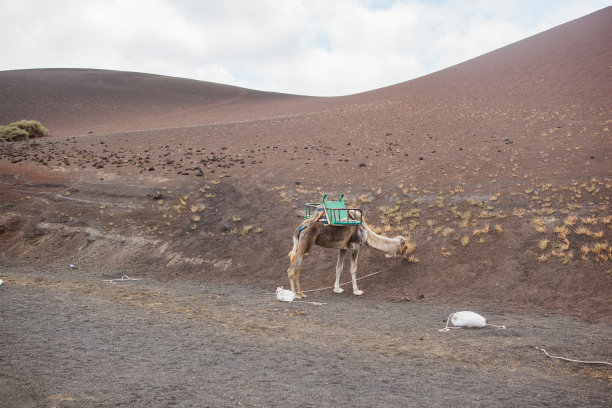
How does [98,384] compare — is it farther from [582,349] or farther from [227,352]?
[582,349]

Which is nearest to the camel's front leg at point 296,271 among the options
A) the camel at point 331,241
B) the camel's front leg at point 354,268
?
the camel at point 331,241

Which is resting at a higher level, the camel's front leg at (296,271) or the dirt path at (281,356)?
the camel's front leg at (296,271)

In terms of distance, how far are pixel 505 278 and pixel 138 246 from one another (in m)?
14.4

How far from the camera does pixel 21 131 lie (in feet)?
A: 152

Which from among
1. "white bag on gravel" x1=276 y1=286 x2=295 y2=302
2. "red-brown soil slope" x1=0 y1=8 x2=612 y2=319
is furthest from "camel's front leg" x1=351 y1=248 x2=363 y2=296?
"white bag on gravel" x1=276 y1=286 x2=295 y2=302

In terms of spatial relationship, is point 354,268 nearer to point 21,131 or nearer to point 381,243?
point 381,243

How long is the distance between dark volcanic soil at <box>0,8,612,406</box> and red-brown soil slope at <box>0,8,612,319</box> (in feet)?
0.38

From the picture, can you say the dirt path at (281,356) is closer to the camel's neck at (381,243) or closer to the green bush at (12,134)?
the camel's neck at (381,243)

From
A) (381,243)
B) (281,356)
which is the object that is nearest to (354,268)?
(381,243)

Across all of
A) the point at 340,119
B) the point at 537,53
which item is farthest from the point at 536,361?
the point at 537,53

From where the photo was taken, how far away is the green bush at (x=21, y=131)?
44919 mm

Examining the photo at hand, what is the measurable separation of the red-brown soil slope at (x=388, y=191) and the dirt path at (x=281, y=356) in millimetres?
2727

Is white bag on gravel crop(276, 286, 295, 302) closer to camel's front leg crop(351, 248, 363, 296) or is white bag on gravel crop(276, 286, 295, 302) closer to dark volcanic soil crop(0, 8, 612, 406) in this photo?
dark volcanic soil crop(0, 8, 612, 406)

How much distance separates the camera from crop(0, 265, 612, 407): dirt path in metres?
5.89
